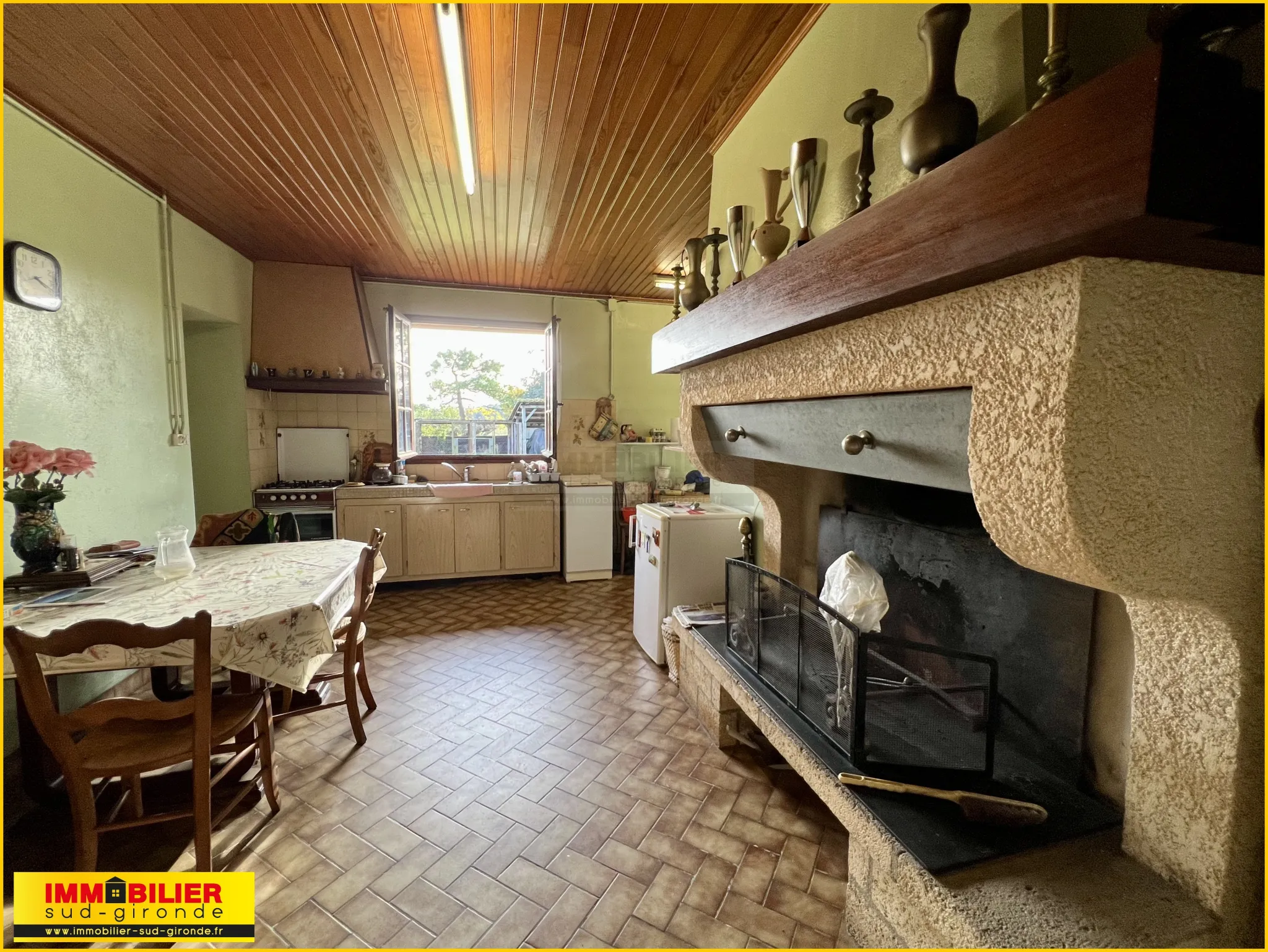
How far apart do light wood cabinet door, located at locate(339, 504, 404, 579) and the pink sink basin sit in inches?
13.5

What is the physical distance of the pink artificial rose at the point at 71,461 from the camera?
1798mm

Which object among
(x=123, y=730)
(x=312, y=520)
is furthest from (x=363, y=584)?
(x=312, y=520)

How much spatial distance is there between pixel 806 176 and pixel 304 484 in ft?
14.4

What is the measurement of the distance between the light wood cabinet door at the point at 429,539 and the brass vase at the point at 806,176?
146 inches

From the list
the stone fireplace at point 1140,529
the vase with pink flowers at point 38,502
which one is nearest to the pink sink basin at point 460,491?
the vase with pink flowers at point 38,502

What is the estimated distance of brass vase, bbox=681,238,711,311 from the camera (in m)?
2.07

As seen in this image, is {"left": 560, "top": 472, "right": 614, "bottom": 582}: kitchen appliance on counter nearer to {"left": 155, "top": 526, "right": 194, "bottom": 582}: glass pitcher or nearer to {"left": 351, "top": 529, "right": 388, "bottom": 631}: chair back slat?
{"left": 351, "top": 529, "right": 388, "bottom": 631}: chair back slat

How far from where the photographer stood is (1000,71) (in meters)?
0.99

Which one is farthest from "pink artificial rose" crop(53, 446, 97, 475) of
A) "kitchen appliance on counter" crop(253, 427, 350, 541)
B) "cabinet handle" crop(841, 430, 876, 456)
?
"cabinet handle" crop(841, 430, 876, 456)

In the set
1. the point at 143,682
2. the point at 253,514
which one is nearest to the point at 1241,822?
the point at 253,514

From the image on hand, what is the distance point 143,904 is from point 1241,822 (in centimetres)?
256

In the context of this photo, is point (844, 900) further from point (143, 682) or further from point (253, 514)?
point (143, 682)

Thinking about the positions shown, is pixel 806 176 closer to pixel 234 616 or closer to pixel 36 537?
pixel 234 616

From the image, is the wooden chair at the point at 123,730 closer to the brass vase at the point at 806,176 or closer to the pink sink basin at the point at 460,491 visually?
the brass vase at the point at 806,176
